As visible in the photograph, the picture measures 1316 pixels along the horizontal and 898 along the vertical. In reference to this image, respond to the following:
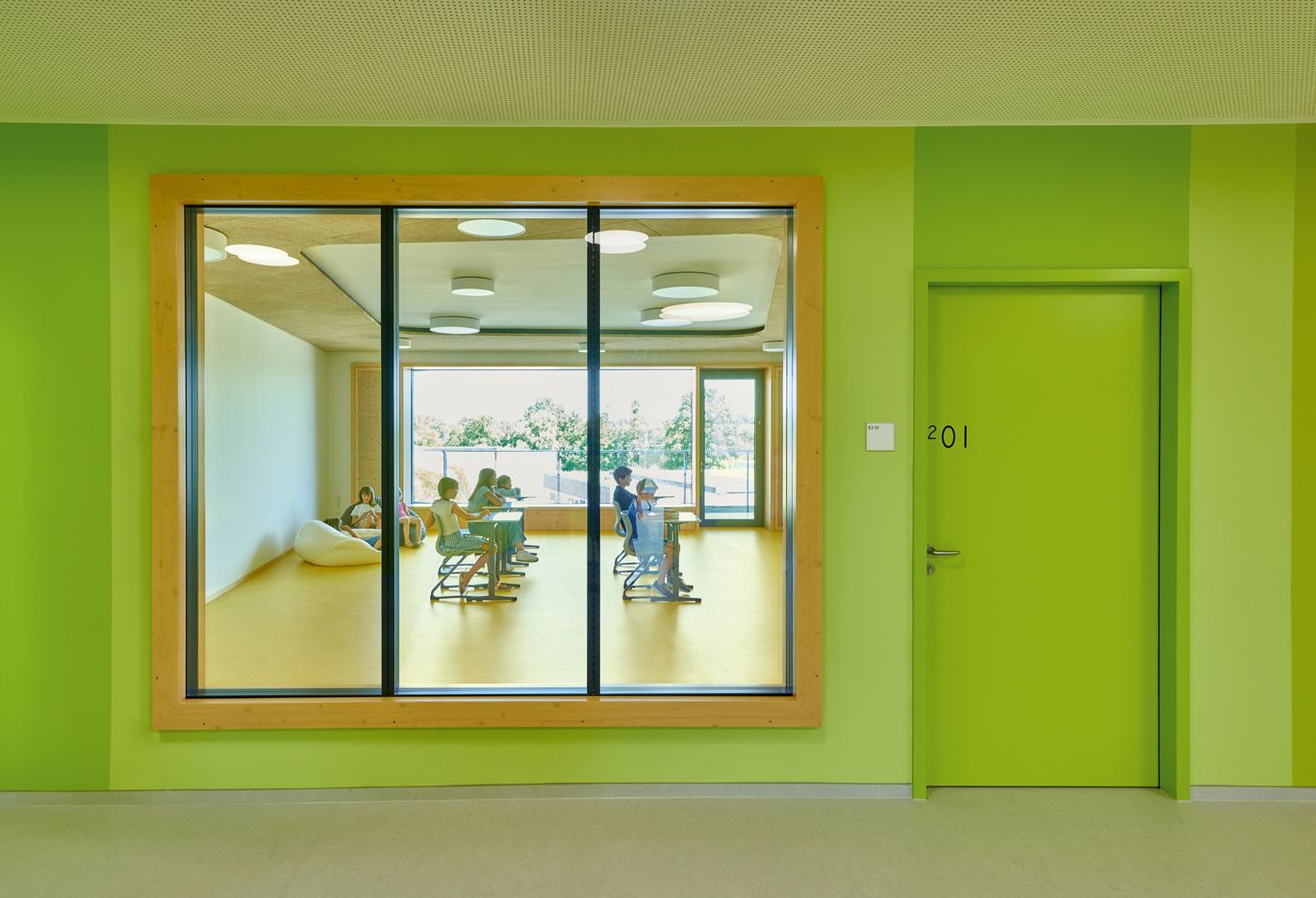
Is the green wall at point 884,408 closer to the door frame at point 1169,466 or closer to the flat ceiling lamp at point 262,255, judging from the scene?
the door frame at point 1169,466

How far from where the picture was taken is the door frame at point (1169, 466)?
2.98 m

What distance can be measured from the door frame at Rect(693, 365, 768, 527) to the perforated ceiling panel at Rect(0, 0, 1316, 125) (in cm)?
95

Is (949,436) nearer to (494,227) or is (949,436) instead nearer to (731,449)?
(731,449)

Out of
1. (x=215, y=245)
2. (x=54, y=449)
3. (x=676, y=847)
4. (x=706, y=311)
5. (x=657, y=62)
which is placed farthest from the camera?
(x=706, y=311)

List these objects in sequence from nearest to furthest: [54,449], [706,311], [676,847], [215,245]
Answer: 1. [676,847]
2. [54,449]
3. [215,245]
4. [706,311]

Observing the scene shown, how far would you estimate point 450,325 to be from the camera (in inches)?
121

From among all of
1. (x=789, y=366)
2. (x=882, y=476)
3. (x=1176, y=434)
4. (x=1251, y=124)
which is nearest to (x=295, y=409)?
(x=789, y=366)

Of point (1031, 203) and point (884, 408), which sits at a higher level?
point (1031, 203)

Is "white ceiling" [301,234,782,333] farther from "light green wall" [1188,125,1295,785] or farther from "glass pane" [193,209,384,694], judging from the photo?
"light green wall" [1188,125,1295,785]

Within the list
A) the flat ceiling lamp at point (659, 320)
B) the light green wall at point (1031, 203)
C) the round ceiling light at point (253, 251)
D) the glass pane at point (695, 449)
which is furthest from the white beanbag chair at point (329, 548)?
the light green wall at point (1031, 203)

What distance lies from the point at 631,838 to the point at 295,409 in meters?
2.11

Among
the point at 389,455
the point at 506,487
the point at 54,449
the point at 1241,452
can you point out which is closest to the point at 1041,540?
the point at 1241,452

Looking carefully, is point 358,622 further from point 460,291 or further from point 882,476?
point 882,476

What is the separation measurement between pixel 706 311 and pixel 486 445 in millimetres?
1060
